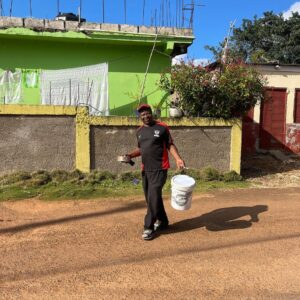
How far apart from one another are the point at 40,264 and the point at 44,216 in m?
1.99

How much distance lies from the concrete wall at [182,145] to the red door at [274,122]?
5.26 m

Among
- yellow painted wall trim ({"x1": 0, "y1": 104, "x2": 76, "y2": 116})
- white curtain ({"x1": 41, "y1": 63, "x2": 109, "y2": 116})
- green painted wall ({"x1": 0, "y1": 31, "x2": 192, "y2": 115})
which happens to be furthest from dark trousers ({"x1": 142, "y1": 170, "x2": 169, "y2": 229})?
green painted wall ({"x1": 0, "y1": 31, "x2": 192, "y2": 115})

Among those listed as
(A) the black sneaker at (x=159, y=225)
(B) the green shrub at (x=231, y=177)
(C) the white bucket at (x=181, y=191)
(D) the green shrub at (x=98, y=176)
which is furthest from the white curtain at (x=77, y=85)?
(C) the white bucket at (x=181, y=191)

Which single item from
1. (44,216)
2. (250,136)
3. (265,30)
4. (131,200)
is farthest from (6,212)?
(265,30)

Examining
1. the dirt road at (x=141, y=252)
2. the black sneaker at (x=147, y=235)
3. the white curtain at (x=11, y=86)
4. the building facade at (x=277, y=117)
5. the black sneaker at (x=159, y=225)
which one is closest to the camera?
the dirt road at (x=141, y=252)

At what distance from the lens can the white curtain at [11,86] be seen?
33.6 ft

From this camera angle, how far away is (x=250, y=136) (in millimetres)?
14336

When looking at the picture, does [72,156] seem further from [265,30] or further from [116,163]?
[265,30]

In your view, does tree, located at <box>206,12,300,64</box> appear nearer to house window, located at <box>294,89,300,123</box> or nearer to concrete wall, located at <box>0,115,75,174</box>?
house window, located at <box>294,89,300,123</box>

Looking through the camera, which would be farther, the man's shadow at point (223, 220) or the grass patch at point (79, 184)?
the grass patch at point (79, 184)

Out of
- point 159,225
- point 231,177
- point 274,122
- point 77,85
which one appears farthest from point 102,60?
point 274,122

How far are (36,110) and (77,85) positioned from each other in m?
1.84

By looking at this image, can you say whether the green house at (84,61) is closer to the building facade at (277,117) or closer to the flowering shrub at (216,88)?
the flowering shrub at (216,88)

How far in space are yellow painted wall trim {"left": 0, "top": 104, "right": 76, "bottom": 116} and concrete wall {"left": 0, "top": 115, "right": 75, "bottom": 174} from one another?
0.31ft
